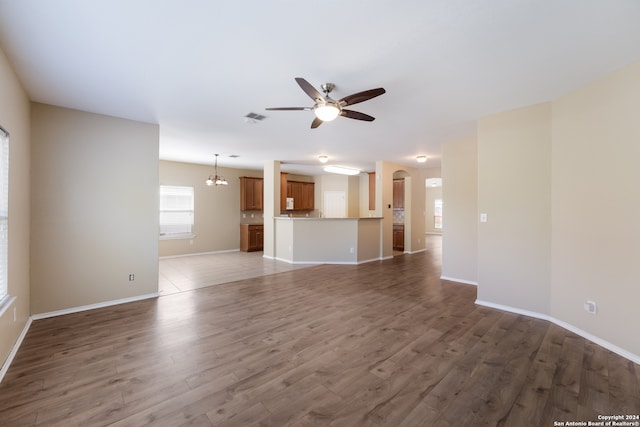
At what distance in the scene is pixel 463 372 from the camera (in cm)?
214

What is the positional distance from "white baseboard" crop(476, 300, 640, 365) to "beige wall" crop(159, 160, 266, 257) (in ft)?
23.0

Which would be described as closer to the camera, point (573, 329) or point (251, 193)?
point (573, 329)

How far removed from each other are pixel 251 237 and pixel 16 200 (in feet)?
19.1

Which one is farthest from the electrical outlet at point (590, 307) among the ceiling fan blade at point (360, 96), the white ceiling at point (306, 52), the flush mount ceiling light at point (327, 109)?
the flush mount ceiling light at point (327, 109)

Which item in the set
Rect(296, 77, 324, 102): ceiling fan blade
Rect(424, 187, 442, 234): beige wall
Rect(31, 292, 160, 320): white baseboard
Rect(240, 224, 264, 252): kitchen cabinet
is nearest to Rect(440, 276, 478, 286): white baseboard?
Rect(296, 77, 324, 102): ceiling fan blade

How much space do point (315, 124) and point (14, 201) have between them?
10.3 feet

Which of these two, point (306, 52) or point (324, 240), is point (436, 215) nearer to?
point (324, 240)

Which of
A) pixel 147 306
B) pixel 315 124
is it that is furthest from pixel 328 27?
pixel 147 306

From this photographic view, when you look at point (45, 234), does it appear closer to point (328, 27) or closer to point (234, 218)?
point (328, 27)

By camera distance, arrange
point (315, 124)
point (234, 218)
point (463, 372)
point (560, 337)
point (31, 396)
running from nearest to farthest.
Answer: point (31, 396) < point (463, 372) < point (560, 337) < point (315, 124) < point (234, 218)

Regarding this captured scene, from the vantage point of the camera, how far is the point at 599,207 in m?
2.64

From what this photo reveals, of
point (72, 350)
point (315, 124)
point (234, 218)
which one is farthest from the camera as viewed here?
point (234, 218)

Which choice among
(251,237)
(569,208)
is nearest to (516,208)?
(569,208)

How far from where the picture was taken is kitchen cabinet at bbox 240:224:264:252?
829 cm
